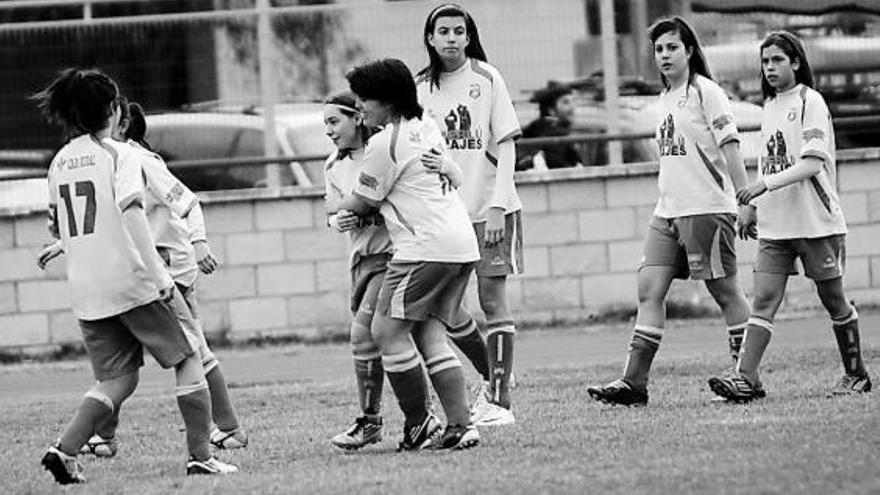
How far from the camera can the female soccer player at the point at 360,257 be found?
8.87 m

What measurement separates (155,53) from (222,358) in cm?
279

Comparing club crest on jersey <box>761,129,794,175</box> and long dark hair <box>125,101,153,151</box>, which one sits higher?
long dark hair <box>125,101,153,151</box>

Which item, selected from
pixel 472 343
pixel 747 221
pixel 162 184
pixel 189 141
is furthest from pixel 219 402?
pixel 189 141

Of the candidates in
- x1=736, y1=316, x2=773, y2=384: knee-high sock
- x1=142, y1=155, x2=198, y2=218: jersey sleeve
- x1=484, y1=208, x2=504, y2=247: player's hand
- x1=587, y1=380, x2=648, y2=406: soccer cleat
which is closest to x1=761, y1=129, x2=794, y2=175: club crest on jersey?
x1=736, y1=316, x2=773, y2=384: knee-high sock

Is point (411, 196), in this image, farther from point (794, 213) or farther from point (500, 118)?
point (794, 213)

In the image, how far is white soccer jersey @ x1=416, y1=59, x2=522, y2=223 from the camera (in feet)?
32.3

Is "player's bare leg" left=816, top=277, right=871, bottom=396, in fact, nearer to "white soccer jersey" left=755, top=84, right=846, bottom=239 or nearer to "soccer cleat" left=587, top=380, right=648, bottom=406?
A: "white soccer jersey" left=755, top=84, right=846, bottom=239

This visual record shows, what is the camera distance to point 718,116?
33.1 feet

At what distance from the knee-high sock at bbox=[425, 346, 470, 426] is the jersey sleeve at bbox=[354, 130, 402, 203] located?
0.74 m

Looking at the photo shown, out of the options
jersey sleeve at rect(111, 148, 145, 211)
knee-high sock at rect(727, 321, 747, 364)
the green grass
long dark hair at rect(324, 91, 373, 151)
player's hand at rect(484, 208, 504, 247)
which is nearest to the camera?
the green grass

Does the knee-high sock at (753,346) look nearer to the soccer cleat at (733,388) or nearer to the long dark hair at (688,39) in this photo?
the soccer cleat at (733,388)

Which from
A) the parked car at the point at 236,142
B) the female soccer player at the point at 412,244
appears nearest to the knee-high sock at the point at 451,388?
the female soccer player at the point at 412,244

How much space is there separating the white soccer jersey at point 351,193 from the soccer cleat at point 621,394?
174 cm

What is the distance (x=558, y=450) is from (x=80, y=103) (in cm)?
238
